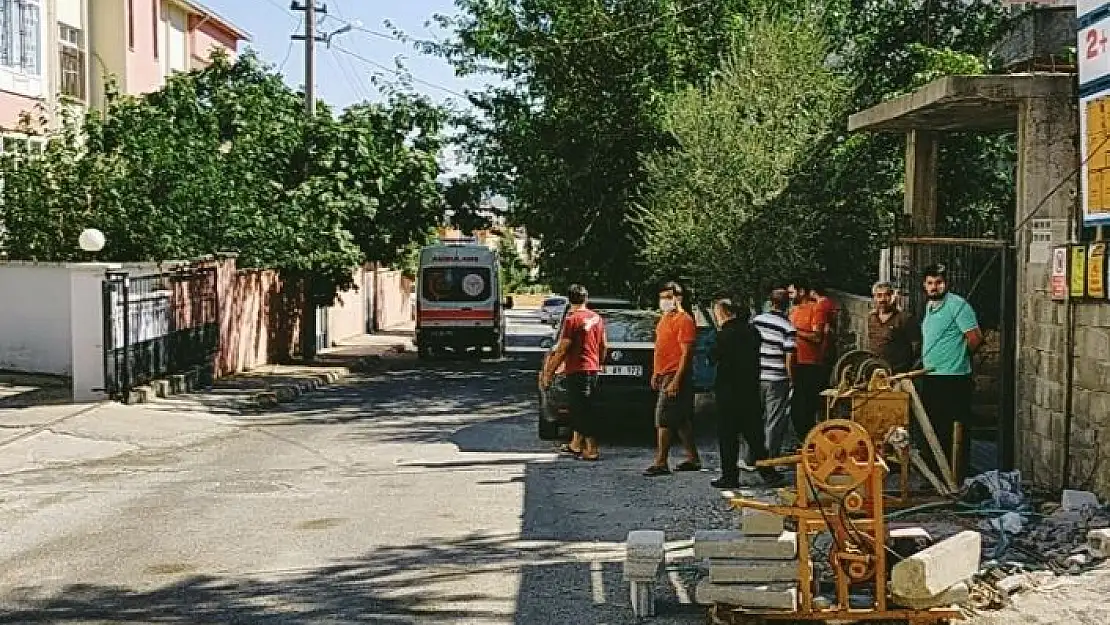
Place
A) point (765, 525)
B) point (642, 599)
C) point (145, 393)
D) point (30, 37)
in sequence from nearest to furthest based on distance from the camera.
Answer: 1. point (765, 525)
2. point (642, 599)
3. point (145, 393)
4. point (30, 37)

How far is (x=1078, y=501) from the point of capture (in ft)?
29.8

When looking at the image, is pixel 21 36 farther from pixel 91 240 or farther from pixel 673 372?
pixel 673 372

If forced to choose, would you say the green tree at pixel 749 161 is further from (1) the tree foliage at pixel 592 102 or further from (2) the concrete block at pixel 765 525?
(2) the concrete block at pixel 765 525

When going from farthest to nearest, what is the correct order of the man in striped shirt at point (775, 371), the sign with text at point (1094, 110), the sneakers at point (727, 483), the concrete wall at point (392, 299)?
the concrete wall at point (392, 299) < the man in striped shirt at point (775, 371) < the sneakers at point (727, 483) < the sign with text at point (1094, 110)

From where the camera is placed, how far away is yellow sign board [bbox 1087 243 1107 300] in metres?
9.51

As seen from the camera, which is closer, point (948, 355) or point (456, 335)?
point (948, 355)

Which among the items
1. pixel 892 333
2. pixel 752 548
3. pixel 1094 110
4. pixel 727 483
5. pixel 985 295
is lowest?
pixel 727 483

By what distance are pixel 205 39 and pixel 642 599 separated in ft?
131

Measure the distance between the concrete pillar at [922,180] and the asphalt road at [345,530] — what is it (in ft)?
10.5

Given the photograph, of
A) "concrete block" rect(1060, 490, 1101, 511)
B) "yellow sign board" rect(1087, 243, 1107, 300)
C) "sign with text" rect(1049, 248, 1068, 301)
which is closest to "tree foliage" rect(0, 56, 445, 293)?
"sign with text" rect(1049, 248, 1068, 301)

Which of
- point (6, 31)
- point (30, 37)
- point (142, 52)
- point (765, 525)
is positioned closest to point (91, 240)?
point (6, 31)

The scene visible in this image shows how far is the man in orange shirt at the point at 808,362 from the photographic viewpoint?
504 inches

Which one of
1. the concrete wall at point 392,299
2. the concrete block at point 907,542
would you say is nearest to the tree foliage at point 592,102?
the concrete block at point 907,542

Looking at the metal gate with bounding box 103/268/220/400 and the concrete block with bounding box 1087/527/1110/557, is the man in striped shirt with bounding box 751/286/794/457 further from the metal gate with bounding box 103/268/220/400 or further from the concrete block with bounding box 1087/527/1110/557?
A: the metal gate with bounding box 103/268/220/400
